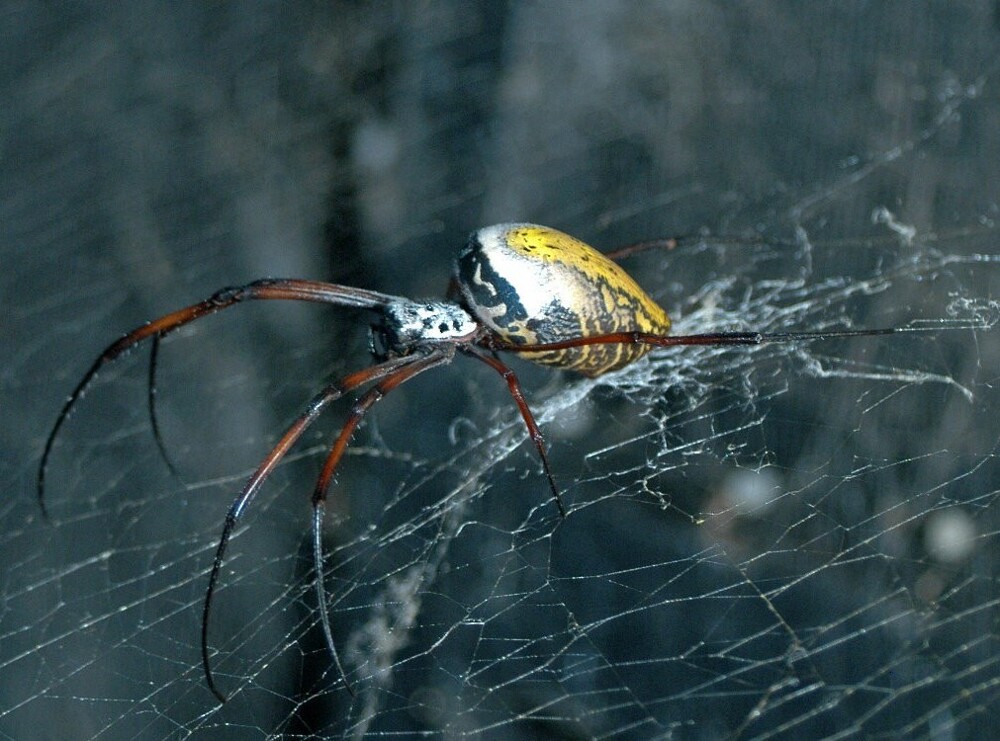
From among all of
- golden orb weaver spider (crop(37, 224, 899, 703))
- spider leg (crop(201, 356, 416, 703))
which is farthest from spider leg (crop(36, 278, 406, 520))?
spider leg (crop(201, 356, 416, 703))

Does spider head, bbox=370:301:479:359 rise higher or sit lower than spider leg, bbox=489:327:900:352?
higher

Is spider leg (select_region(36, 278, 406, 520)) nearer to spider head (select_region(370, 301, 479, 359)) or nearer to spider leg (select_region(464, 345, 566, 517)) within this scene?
spider head (select_region(370, 301, 479, 359))

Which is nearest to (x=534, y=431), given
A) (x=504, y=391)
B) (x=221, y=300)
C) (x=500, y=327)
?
(x=500, y=327)

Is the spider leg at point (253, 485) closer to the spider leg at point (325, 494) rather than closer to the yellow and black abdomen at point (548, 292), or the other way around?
the spider leg at point (325, 494)

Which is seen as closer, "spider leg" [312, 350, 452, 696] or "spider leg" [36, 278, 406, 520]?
"spider leg" [312, 350, 452, 696]

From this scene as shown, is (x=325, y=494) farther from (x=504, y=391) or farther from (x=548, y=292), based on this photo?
(x=504, y=391)

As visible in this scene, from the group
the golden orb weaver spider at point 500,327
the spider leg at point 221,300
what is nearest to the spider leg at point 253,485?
the golden orb weaver spider at point 500,327
